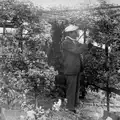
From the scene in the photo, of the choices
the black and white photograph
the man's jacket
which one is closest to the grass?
the black and white photograph

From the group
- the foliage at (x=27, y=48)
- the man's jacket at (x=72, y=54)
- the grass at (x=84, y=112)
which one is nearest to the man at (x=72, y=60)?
the man's jacket at (x=72, y=54)

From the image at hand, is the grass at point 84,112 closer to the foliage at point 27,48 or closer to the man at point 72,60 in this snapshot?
the man at point 72,60

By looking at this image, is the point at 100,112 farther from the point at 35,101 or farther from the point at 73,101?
the point at 35,101

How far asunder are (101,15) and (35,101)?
2477mm

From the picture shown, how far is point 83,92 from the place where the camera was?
695cm

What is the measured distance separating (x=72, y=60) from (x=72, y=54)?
129 millimetres

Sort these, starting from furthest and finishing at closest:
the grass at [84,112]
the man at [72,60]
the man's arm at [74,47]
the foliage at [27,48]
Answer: the foliage at [27,48], the man at [72,60], the man's arm at [74,47], the grass at [84,112]

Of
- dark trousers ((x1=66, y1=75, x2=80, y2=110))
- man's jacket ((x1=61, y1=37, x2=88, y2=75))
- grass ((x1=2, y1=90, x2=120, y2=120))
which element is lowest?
grass ((x1=2, y1=90, x2=120, y2=120))

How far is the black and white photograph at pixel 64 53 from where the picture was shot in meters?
5.76

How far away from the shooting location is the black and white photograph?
5.76 m

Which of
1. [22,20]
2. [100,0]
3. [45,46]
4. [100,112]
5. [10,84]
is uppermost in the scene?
[100,0]

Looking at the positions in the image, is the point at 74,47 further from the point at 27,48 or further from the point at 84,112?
the point at 84,112

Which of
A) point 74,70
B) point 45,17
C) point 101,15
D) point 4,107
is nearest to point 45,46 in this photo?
point 45,17

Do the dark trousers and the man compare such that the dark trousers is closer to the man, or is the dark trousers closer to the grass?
the man
